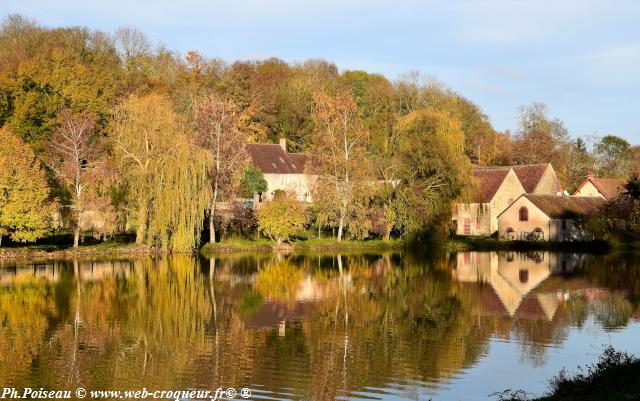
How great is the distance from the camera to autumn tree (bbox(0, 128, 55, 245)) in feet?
135

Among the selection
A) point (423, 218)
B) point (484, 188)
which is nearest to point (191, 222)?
point (423, 218)

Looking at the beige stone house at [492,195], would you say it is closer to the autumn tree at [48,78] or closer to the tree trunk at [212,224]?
the tree trunk at [212,224]

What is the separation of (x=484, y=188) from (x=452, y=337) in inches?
1842

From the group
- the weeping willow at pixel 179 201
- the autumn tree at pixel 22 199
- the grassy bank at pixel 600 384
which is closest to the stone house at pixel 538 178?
the weeping willow at pixel 179 201

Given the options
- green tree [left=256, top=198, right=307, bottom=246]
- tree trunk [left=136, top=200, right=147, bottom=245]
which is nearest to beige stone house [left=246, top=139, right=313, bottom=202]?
green tree [left=256, top=198, right=307, bottom=246]

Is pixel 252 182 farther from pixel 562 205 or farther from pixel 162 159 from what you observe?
pixel 562 205

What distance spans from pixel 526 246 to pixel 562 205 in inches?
256

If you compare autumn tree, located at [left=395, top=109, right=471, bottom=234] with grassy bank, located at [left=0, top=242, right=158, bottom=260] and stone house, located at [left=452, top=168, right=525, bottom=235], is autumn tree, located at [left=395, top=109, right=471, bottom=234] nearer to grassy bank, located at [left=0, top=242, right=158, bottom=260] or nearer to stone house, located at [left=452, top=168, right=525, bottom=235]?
stone house, located at [left=452, top=168, right=525, bottom=235]

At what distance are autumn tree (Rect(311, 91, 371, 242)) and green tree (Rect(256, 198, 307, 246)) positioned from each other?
8.09 feet

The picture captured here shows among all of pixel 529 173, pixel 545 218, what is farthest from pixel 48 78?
pixel 529 173

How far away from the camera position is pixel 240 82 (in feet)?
244

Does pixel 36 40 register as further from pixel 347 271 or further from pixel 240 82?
pixel 347 271

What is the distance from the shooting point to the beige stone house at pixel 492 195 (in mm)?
63594

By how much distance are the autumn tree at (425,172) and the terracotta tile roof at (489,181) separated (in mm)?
11531
